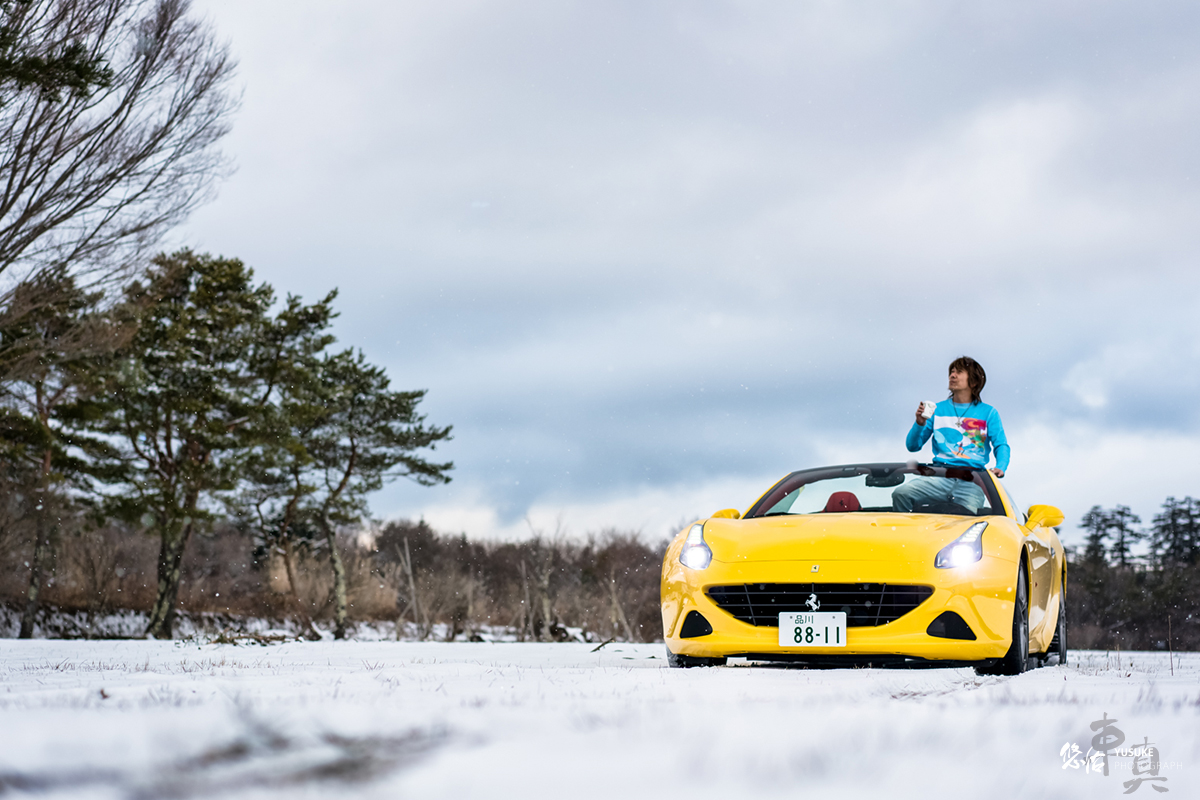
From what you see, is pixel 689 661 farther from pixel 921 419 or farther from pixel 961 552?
pixel 921 419

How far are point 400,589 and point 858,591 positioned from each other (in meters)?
33.8

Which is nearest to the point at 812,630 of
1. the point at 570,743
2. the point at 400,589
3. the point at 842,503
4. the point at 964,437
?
the point at 842,503

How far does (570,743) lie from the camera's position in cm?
178

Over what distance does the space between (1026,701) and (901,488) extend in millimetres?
2951

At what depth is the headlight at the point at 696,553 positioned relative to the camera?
15.4 feet

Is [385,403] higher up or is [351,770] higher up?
[385,403]

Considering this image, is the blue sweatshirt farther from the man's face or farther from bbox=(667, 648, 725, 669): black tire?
bbox=(667, 648, 725, 669): black tire

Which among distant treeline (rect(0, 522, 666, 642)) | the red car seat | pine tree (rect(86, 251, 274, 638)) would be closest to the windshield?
the red car seat

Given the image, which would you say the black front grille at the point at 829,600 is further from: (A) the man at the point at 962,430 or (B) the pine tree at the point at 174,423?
(B) the pine tree at the point at 174,423

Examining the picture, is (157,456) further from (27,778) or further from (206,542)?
(206,542)

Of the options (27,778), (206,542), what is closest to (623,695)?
(27,778)

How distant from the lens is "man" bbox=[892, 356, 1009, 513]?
566 cm

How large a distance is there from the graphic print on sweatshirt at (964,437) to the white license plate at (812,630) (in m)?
2.01

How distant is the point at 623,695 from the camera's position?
285cm
